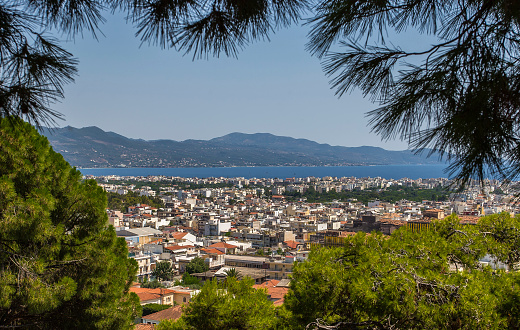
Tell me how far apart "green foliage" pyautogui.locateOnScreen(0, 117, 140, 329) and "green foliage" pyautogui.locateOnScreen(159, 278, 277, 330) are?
871 mm

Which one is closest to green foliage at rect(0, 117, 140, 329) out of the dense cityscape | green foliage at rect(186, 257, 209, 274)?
the dense cityscape

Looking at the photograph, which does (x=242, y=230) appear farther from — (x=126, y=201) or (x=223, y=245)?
(x=126, y=201)

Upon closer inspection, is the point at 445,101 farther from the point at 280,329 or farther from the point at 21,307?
the point at 21,307

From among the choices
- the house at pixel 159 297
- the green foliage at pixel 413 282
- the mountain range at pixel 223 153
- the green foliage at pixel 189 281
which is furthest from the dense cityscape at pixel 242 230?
the mountain range at pixel 223 153

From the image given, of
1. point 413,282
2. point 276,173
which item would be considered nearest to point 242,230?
point 413,282

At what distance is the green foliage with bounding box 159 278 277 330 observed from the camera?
13.5 feet

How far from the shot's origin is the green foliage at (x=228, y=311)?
411cm

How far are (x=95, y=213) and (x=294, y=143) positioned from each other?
181698 millimetres

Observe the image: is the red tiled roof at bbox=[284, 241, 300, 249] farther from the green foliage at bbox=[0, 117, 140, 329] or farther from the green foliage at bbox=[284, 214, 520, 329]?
the green foliage at bbox=[284, 214, 520, 329]

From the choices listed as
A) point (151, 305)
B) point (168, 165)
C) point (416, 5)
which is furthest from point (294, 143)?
point (416, 5)

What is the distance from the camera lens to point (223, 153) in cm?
15550

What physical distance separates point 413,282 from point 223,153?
153241 mm

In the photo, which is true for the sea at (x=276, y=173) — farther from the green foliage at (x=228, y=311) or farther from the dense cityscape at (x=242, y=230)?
the green foliage at (x=228, y=311)

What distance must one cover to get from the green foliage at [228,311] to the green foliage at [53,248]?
0.87 metres
